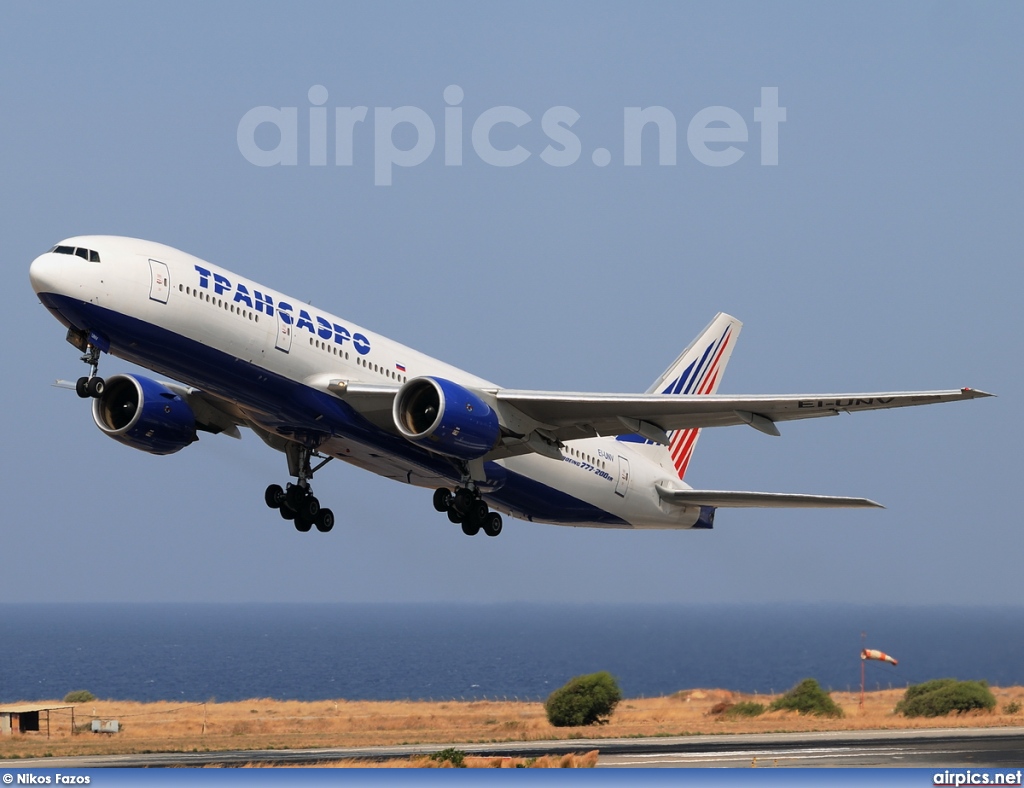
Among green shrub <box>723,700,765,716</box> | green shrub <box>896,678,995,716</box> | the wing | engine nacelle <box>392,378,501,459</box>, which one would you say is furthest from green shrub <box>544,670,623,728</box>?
engine nacelle <box>392,378,501,459</box>

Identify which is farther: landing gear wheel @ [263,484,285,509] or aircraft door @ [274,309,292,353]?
landing gear wheel @ [263,484,285,509]

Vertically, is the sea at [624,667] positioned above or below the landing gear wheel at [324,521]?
above

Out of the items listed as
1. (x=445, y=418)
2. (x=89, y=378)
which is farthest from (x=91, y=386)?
(x=445, y=418)

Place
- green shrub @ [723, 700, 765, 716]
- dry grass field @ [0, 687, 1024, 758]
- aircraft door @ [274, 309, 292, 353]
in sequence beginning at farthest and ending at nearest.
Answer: green shrub @ [723, 700, 765, 716]
dry grass field @ [0, 687, 1024, 758]
aircraft door @ [274, 309, 292, 353]

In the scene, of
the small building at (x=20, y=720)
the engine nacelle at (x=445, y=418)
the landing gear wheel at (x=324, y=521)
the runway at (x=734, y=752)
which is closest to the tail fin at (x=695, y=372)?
the runway at (x=734, y=752)

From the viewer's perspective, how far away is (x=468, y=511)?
36.1m

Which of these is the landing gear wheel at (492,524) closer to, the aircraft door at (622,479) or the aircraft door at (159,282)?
the aircraft door at (622,479)

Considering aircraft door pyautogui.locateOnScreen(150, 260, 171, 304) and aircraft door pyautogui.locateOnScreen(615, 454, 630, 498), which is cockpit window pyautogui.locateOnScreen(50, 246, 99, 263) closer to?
aircraft door pyautogui.locateOnScreen(150, 260, 171, 304)

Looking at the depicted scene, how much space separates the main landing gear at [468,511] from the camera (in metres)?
36.1

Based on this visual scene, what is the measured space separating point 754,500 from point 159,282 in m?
19.0

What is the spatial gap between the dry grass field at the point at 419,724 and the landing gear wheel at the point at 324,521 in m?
11.0

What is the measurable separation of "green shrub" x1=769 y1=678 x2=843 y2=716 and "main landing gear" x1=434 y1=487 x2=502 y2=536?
27178 mm

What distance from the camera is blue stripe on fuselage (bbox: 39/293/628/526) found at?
1133 inches

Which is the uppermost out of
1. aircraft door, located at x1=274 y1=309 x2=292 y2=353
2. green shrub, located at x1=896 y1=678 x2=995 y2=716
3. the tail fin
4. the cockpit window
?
the tail fin
